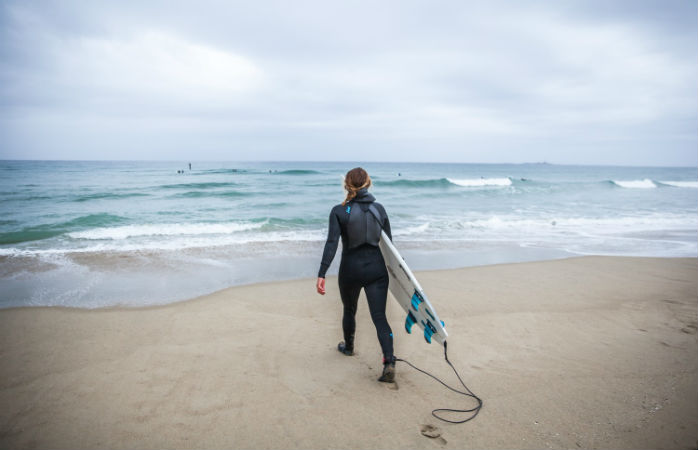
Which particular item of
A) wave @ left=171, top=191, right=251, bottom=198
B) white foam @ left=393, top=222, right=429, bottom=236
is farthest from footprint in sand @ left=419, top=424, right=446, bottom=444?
wave @ left=171, top=191, right=251, bottom=198

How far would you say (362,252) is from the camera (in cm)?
327

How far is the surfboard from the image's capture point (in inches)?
123

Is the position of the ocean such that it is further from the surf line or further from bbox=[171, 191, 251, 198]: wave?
bbox=[171, 191, 251, 198]: wave

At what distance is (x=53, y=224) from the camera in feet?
40.6

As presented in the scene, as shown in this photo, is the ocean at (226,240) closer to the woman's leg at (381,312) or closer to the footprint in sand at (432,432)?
the woman's leg at (381,312)

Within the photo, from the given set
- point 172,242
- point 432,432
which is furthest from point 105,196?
point 432,432

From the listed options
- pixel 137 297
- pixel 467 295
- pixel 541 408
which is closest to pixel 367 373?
pixel 541 408

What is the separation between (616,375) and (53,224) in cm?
1584

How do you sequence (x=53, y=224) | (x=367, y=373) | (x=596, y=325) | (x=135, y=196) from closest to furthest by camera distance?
(x=367, y=373) < (x=596, y=325) < (x=53, y=224) < (x=135, y=196)

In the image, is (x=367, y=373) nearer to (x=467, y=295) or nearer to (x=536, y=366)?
(x=536, y=366)

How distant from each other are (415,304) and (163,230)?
1089 cm

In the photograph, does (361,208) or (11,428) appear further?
(361,208)

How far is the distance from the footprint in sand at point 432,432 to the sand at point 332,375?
2cm

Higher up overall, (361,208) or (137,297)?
(361,208)
